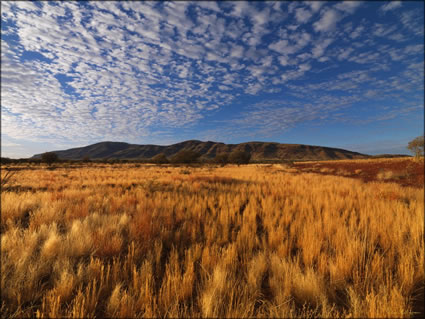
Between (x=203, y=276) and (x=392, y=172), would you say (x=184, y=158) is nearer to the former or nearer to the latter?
(x=392, y=172)

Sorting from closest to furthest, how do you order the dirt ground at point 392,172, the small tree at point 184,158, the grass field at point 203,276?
1. the grass field at point 203,276
2. the dirt ground at point 392,172
3. the small tree at point 184,158

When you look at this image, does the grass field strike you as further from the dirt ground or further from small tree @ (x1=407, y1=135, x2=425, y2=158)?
small tree @ (x1=407, y1=135, x2=425, y2=158)

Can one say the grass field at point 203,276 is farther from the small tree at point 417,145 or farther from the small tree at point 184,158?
the small tree at point 184,158

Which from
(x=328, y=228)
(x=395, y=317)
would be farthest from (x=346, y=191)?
(x=395, y=317)

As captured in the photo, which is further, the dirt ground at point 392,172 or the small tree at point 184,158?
the small tree at point 184,158

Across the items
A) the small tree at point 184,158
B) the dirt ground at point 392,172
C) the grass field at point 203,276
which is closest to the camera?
the grass field at point 203,276

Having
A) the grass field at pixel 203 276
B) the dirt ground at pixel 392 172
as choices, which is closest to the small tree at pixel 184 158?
the dirt ground at pixel 392 172

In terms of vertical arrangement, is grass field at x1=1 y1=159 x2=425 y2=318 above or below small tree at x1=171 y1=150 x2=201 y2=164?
below

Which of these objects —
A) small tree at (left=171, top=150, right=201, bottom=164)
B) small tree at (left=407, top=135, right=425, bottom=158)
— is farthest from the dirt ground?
small tree at (left=171, top=150, right=201, bottom=164)

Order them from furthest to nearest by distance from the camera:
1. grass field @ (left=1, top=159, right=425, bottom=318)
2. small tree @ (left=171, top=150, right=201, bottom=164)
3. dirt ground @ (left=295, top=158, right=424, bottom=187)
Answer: small tree @ (left=171, top=150, right=201, bottom=164) → dirt ground @ (left=295, top=158, right=424, bottom=187) → grass field @ (left=1, top=159, right=425, bottom=318)

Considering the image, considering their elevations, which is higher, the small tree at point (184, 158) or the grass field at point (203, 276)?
the small tree at point (184, 158)

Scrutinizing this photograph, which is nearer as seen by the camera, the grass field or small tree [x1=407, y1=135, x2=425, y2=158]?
the grass field

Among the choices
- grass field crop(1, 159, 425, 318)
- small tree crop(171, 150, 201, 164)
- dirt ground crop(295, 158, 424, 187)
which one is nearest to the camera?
grass field crop(1, 159, 425, 318)

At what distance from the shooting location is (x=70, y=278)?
5.72 feet
